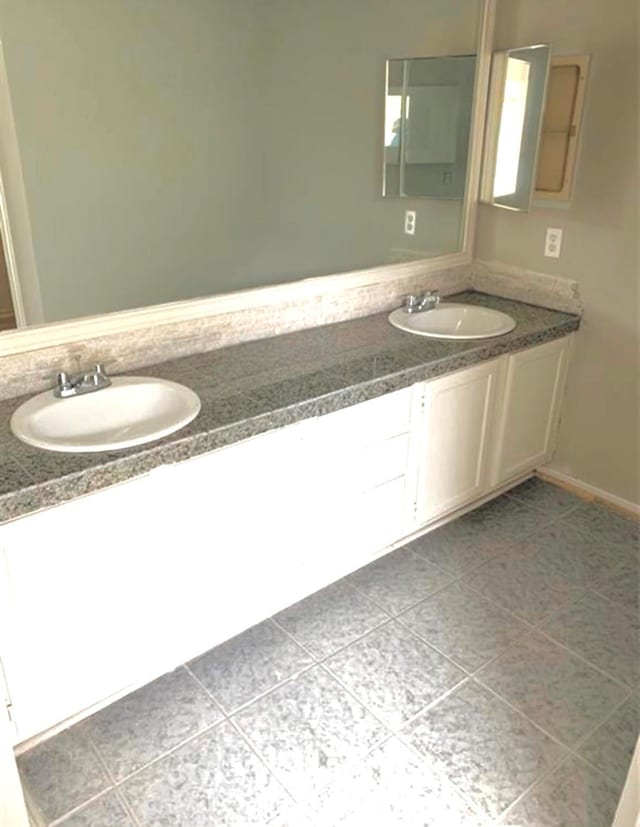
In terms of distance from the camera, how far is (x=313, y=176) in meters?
2.46

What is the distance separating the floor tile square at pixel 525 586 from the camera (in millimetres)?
2262

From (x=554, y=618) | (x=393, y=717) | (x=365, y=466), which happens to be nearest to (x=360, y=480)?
(x=365, y=466)

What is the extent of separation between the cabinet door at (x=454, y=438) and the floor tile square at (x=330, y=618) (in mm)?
389

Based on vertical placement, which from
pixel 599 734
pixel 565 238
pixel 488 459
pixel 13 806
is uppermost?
pixel 565 238

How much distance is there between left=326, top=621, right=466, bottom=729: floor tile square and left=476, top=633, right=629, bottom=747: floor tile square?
0.47 ft

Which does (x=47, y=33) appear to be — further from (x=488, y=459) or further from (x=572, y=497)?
(x=572, y=497)

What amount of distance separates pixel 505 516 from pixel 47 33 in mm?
2317

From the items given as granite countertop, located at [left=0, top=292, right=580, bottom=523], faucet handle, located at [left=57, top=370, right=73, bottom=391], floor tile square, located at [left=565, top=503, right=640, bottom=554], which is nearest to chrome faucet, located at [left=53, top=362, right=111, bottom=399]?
faucet handle, located at [left=57, top=370, right=73, bottom=391]

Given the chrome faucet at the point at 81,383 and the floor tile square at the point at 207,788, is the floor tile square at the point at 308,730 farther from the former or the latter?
the chrome faucet at the point at 81,383

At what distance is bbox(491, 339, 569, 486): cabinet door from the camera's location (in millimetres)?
2570

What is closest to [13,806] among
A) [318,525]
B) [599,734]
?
[318,525]

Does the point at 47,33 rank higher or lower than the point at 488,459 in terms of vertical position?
higher

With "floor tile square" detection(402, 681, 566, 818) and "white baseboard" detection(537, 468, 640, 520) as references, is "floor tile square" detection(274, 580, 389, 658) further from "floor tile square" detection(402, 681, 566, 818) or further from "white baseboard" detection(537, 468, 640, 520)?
"white baseboard" detection(537, 468, 640, 520)

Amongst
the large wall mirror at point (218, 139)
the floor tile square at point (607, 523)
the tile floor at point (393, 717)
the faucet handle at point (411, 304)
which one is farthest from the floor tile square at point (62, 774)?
the floor tile square at point (607, 523)
